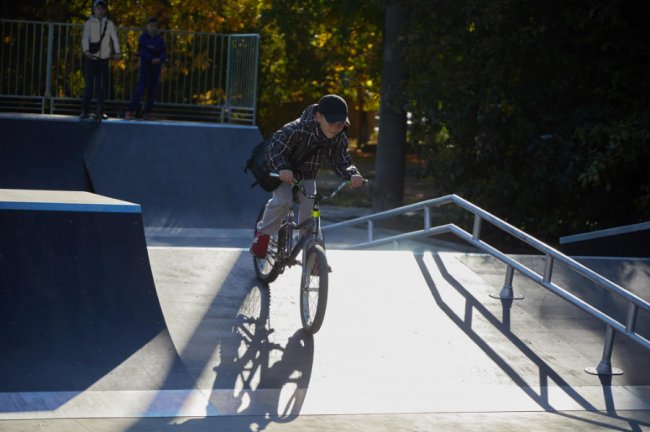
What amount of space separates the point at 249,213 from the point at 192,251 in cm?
726

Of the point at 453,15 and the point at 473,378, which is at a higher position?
the point at 453,15

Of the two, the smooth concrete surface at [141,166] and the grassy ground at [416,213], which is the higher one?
the smooth concrete surface at [141,166]

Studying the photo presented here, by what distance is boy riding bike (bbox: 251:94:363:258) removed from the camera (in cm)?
751

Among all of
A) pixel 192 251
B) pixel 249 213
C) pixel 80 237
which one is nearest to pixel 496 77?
pixel 249 213

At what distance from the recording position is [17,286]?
21.5 ft

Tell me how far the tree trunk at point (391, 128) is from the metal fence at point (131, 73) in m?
2.96

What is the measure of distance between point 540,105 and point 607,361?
1079cm

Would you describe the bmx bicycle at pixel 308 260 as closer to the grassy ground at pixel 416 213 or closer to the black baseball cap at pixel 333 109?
the black baseball cap at pixel 333 109

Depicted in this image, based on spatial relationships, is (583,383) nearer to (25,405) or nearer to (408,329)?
(408,329)

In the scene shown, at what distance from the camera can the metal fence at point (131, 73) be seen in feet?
59.5

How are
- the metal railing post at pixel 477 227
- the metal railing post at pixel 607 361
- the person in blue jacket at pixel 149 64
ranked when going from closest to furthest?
1. the metal railing post at pixel 607 361
2. the metal railing post at pixel 477 227
3. the person in blue jacket at pixel 149 64

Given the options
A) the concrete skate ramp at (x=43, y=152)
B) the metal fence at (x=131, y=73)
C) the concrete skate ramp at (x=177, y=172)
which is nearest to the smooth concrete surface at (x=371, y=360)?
the concrete skate ramp at (x=177, y=172)

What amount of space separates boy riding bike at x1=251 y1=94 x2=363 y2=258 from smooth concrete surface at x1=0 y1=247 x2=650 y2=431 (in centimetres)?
86

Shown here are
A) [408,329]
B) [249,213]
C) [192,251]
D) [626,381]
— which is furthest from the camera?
[249,213]
